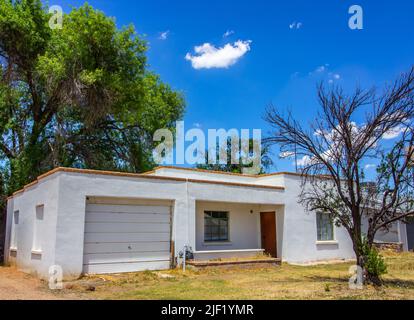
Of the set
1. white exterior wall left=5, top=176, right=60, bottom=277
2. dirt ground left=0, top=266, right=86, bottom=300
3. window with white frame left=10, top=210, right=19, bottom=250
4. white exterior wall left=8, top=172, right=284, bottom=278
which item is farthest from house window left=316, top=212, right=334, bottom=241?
window with white frame left=10, top=210, right=19, bottom=250

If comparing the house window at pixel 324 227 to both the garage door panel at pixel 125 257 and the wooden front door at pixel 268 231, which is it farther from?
the garage door panel at pixel 125 257

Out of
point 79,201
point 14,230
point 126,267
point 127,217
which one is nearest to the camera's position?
point 79,201

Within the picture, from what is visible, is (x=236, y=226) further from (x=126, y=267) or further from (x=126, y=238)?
(x=126, y=267)

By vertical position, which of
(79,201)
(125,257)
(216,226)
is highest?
(79,201)

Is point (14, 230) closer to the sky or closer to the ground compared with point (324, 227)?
closer to the ground

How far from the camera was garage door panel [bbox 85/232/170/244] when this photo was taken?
14250mm

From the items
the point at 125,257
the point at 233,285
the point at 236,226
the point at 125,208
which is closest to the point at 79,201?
the point at 125,208

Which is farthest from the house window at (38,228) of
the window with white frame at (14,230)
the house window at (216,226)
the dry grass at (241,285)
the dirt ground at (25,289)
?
the house window at (216,226)

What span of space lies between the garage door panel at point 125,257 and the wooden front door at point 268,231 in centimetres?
606

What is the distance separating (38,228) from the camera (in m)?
15.6

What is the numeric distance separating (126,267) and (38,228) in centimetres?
373

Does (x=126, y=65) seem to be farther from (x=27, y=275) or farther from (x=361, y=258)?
(x=361, y=258)

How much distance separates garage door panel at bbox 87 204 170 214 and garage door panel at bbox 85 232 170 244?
813mm
